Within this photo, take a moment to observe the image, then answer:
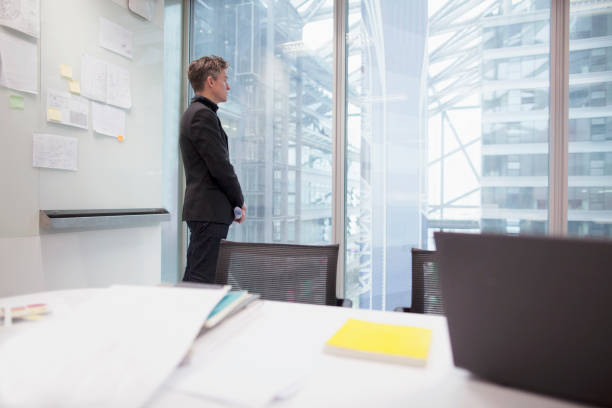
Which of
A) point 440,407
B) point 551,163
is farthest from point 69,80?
point 551,163

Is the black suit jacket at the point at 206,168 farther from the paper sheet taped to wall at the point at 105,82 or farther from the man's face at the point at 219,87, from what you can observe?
the paper sheet taped to wall at the point at 105,82

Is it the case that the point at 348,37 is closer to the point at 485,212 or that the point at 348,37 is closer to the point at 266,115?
the point at 266,115

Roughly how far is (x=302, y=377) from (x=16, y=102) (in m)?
Result: 2.15

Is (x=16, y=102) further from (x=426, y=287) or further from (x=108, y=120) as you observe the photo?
(x=426, y=287)

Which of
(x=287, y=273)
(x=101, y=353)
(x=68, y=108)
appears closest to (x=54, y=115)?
(x=68, y=108)

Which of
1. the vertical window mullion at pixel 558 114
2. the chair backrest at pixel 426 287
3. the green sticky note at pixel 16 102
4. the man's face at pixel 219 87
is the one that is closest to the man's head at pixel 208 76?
the man's face at pixel 219 87

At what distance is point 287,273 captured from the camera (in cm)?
136

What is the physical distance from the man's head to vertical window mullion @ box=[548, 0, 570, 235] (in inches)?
83.2

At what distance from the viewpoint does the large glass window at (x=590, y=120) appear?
239 centimetres

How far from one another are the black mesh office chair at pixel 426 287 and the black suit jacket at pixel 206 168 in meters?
1.16

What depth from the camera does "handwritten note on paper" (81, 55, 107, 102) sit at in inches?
90.3

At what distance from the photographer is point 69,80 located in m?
2.22

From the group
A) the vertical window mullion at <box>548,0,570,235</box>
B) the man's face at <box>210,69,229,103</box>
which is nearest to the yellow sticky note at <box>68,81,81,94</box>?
the man's face at <box>210,69,229,103</box>

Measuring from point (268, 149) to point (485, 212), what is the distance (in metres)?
1.69
